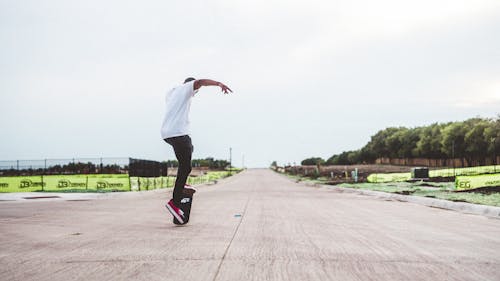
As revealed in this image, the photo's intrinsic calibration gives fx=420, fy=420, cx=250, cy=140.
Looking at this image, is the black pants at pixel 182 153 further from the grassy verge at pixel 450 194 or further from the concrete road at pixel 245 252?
the grassy verge at pixel 450 194

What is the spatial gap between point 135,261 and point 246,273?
1012mm

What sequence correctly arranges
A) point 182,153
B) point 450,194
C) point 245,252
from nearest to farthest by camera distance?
point 245,252 < point 182,153 < point 450,194

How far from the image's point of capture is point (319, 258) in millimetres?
3721

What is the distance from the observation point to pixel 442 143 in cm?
9456

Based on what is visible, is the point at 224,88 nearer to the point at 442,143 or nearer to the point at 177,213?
the point at 177,213

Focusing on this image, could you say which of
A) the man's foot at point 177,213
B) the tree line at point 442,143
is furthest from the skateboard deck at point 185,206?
the tree line at point 442,143

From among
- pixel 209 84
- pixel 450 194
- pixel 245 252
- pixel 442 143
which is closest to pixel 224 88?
pixel 209 84

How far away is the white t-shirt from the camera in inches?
231

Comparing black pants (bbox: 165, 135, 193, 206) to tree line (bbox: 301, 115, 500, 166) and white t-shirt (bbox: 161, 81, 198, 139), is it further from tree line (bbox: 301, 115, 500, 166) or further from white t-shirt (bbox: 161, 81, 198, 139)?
tree line (bbox: 301, 115, 500, 166)

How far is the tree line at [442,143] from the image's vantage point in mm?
79625

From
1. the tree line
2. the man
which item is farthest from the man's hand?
the tree line

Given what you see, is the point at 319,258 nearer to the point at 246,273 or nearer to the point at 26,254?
the point at 246,273

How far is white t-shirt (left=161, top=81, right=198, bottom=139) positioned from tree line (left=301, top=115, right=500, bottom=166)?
2697 inches

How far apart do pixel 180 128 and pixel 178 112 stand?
0.80ft
